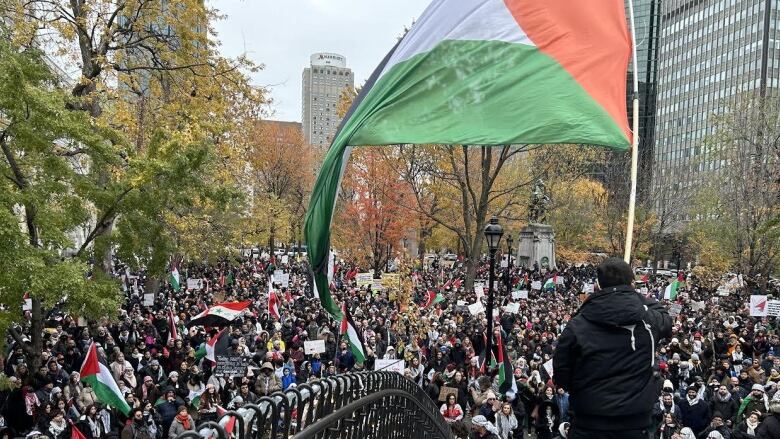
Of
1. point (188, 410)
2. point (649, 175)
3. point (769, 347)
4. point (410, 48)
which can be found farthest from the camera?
point (649, 175)

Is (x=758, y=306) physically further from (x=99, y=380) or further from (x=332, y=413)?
(x=332, y=413)

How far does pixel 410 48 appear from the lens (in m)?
5.41

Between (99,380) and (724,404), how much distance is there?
1103 cm

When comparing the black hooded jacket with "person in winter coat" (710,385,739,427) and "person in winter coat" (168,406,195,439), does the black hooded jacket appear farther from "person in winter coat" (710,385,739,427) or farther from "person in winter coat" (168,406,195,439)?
"person in winter coat" (710,385,739,427)

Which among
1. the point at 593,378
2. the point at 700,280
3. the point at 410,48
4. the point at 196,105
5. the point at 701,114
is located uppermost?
the point at 701,114

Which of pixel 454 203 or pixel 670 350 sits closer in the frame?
pixel 670 350

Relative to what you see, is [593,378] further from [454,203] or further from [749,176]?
[454,203]

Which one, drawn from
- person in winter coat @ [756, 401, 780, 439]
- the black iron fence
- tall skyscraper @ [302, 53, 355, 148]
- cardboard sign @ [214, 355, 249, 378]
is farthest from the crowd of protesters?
tall skyscraper @ [302, 53, 355, 148]

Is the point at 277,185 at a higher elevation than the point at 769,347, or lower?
higher

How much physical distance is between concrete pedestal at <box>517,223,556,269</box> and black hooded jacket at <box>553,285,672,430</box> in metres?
46.5

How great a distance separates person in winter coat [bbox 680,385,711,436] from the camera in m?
11.9

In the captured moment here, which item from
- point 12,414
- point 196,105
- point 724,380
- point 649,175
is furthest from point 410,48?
point 649,175

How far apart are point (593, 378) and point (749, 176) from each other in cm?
2998

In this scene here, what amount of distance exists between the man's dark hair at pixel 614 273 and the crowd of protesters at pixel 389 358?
0.53 metres
